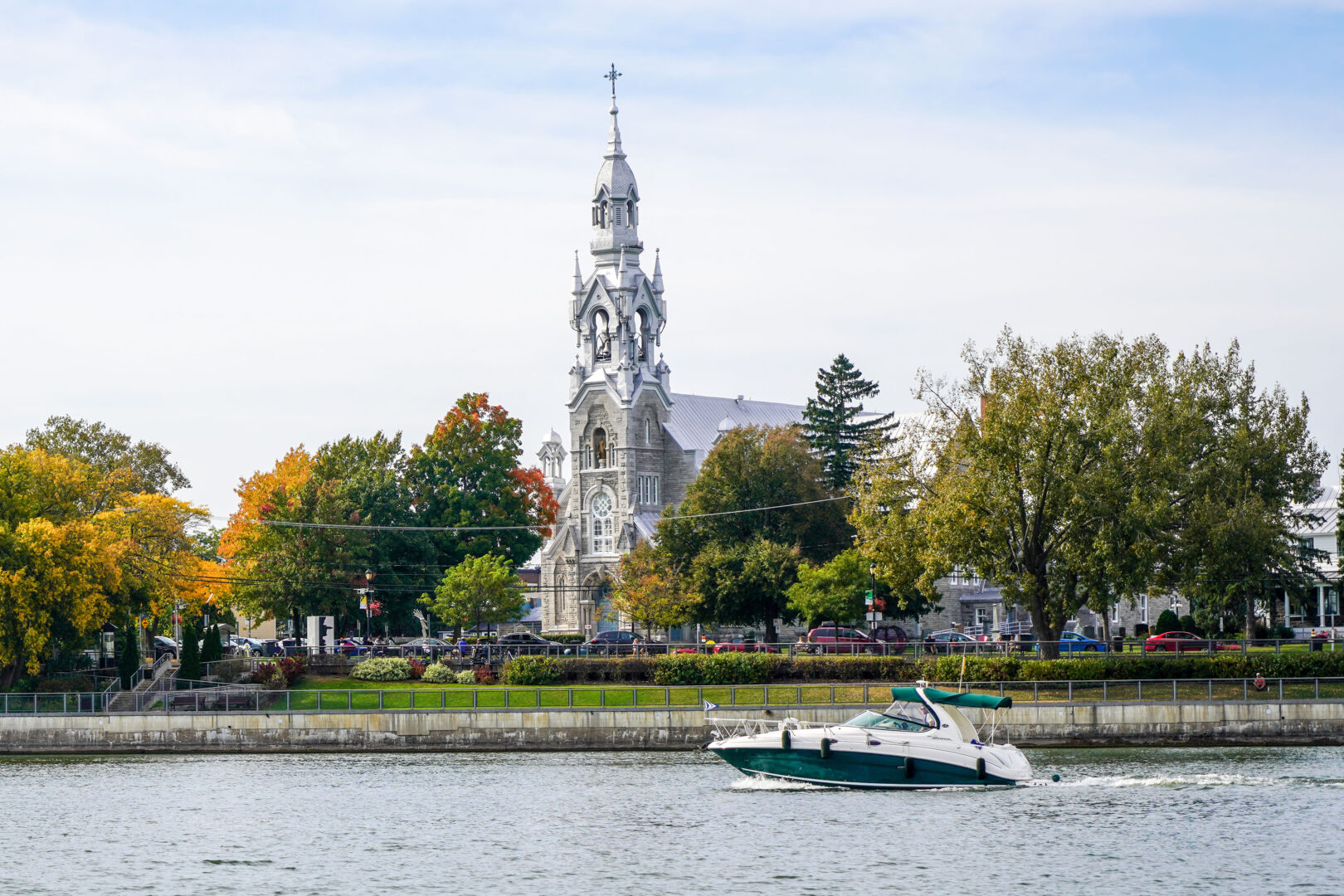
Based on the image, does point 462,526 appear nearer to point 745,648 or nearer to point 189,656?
point 745,648

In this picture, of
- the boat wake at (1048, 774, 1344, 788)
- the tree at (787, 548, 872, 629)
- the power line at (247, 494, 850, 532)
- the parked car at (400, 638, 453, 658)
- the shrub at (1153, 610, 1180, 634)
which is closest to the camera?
the boat wake at (1048, 774, 1344, 788)

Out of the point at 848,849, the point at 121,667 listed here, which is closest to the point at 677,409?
the point at 121,667

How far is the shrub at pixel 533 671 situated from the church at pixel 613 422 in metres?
44.3

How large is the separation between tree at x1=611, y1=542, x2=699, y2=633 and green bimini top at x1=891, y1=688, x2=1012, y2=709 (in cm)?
3982

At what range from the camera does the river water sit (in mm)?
35344

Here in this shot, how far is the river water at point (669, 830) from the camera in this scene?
35.3 meters

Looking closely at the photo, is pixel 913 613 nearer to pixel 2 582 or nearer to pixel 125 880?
pixel 2 582

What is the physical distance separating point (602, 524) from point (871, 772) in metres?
70.0

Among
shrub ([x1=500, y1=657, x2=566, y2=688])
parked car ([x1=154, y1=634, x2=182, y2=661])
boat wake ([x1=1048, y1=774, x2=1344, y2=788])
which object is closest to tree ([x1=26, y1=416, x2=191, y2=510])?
parked car ([x1=154, y1=634, x2=182, y2=661])

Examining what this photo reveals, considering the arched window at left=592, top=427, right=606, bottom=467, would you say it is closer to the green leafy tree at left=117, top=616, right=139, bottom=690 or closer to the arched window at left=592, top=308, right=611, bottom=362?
the arched window at left=592, top=308, right=611, bottom=362

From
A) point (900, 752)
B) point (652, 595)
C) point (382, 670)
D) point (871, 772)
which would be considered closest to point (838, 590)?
point (652, 595)

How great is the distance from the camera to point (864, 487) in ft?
226

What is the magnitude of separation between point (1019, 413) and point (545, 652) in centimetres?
2163

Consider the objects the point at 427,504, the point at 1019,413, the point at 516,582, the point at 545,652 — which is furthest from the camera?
the point at 427,504
